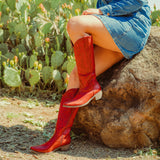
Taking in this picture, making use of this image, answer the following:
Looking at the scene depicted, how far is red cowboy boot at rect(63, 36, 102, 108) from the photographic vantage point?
1.85 meters

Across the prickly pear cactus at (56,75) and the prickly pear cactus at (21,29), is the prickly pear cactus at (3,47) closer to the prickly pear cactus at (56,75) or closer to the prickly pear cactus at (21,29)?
the prickly pear cactus at (21,29)

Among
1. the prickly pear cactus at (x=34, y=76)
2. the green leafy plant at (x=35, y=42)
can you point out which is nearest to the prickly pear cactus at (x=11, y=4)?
the green leafy plant at (x=35, y=42)

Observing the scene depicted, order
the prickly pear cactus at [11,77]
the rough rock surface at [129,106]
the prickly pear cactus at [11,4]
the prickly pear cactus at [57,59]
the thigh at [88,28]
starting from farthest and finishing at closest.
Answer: the prickly pear cactus at [11,4]
the prickly pear cactus at [57,59]
the prickly pear cactus at [11,77]
the rough rock surface at [129,106]
the thigh at [88,28]

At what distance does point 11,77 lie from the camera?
292 cm

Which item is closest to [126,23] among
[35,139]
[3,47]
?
[35,139]

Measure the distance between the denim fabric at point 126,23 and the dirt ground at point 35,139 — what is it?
0.72 m

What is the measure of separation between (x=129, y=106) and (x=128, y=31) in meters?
0.55

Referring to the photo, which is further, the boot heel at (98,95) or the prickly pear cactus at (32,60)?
the prickly pear cactus at (32,60)

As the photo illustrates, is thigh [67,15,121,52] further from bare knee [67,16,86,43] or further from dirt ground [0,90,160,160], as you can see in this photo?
dirt ground [0,90,160,160]

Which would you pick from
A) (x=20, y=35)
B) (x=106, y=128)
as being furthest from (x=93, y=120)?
(x=20, y=35)

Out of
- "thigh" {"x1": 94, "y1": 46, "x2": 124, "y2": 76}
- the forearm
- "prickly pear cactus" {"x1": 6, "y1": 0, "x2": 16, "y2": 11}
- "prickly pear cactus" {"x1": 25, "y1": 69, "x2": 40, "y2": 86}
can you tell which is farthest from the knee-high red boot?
"prickly pear cactus" {"x1": 6, "y1": 0, "x2": 16, "y2": 11}

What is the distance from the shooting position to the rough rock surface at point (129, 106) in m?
1.98

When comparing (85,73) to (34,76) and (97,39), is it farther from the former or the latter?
(34,76)

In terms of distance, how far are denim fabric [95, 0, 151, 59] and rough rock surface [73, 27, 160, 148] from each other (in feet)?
0.47
